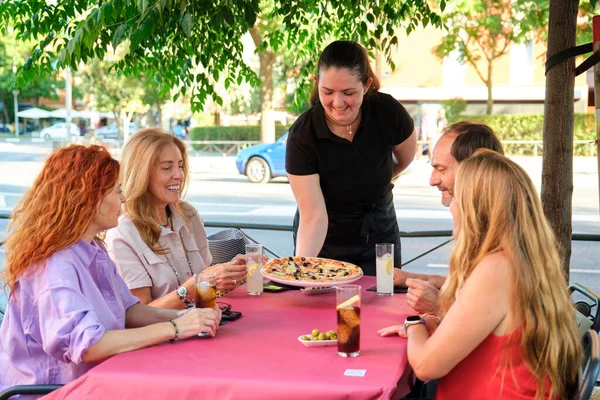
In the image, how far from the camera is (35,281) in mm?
2574

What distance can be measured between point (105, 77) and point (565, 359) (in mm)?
34355

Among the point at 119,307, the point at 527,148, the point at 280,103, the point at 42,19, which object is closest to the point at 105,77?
the point at 280,103

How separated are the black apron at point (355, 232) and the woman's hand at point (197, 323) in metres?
1.46

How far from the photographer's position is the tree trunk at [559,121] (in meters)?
4.21

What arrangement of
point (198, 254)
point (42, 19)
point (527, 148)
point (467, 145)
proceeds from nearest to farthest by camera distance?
point (467, 145)
point (198, 254)
point (42, 19)
point (527, 148)

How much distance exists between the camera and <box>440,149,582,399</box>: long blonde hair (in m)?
2.30

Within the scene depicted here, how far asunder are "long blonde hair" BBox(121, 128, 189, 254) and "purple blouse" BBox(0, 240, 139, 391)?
0.70m

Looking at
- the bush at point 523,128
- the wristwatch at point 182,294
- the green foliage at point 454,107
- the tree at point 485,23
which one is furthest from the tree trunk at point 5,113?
the wristwatch at point 182,294

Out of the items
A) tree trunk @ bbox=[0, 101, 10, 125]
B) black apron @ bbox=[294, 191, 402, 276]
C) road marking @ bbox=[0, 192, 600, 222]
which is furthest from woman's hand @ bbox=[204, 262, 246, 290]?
tree trunk @ bbox=[0, 101, 10, 125]

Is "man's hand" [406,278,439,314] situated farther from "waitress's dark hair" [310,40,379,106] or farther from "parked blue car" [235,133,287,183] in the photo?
"parked blue car" [235,133,287,183]

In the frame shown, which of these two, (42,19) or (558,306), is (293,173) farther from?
(42,19)

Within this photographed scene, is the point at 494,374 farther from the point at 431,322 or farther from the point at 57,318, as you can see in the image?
the point at 57,318

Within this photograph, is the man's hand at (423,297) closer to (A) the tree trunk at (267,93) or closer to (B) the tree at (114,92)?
(A) the tree trunk at (267,93)

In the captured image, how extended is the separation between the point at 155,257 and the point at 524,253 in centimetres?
176
